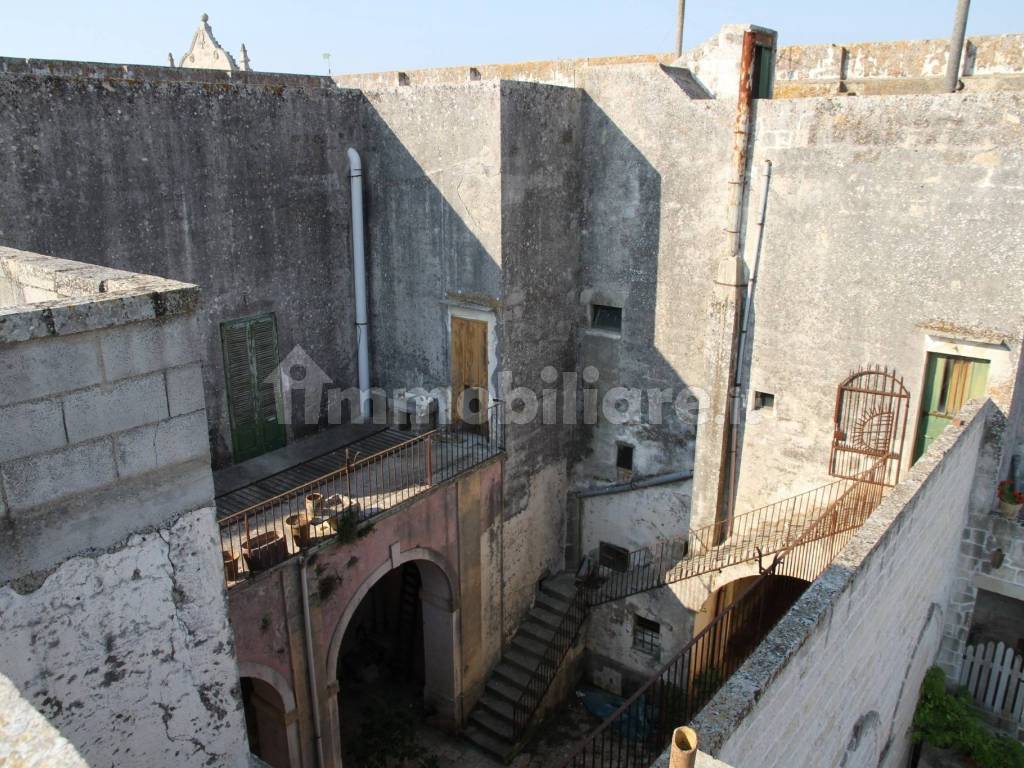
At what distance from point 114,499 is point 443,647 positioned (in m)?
9.75

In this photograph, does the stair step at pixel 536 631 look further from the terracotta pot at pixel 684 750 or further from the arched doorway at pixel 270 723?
the terracotta pot at pixel 684 750

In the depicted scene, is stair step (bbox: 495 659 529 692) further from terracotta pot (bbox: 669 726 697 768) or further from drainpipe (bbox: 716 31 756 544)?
terracotta pot (bbox: 669 726 697 768)

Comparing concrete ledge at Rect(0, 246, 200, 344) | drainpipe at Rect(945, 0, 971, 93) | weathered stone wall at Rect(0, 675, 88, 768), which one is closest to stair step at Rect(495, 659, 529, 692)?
concrete ledge at Rect(0, 246, 200, 344)

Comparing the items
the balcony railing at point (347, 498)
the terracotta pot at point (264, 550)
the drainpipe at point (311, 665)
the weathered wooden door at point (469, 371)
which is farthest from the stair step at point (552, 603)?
the terracotta pot at point (264, 550)

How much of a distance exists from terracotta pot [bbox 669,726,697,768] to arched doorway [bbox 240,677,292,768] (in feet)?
27.4

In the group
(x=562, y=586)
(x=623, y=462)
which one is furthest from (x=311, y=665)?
(x=623, y=462)

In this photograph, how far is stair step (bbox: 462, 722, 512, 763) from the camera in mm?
13853

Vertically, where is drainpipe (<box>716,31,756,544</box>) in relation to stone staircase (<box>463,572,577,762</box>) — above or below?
above

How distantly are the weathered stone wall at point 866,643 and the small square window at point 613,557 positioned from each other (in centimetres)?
541

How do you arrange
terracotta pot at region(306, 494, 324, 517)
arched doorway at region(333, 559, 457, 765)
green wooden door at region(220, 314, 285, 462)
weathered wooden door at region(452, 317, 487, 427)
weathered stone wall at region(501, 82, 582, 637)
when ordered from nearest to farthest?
terracotta pot at region(306, 494, 324, 517), weathered stone wall at region(501, 82, 582, 637), green wooden door at region(220, 314, 285, 462), weathered wooden door at region(452, 317, 487, 427), arched doorway at region(333, 559, 457, 765)

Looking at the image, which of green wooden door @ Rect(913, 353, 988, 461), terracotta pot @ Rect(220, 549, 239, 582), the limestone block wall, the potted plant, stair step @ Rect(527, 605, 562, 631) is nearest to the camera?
the limestone block wall

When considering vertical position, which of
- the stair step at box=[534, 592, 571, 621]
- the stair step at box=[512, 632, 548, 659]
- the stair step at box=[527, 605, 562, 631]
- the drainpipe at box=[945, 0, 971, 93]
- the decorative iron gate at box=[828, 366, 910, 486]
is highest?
the drainpipe at box=[945, 0, 971, 93]

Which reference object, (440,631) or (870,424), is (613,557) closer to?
(440,631)

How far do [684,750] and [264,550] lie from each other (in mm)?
7367
